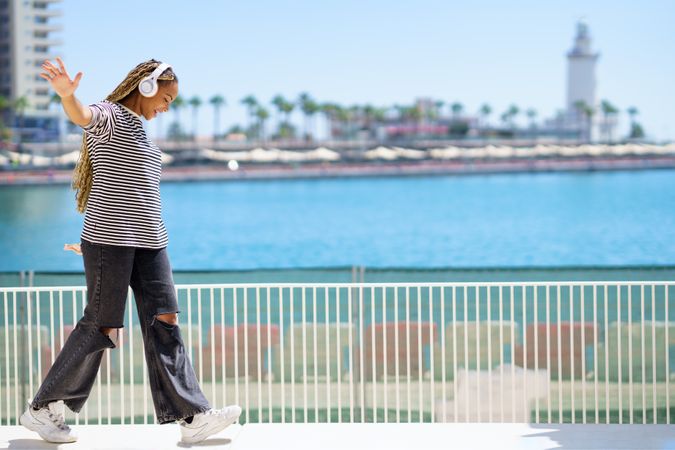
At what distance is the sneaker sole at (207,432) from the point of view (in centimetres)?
468

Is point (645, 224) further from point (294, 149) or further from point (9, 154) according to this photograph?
point (294, 149)

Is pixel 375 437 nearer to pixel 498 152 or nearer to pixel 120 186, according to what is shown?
pixel 120 186

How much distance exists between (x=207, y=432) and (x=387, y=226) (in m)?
Answer: 57.3

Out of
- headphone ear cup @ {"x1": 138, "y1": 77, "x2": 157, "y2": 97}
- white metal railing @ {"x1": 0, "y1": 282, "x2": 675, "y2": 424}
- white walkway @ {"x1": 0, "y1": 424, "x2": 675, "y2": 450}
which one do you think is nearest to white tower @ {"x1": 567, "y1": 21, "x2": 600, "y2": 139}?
white metal railing @ {"x1": 0, "y1": 282, "x2": 675, "y2": 424}

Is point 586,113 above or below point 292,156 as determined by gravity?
above

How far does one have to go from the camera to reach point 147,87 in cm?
439

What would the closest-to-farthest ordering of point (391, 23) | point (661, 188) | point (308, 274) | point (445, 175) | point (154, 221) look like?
point (154, 221)
point (308, 274)
point (661, 188)
point (445, 175)
point (391, 23)

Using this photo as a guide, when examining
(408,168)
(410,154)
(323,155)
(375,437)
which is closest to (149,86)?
(375,437)

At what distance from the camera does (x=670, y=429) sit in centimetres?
503

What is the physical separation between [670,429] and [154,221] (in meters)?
2.51

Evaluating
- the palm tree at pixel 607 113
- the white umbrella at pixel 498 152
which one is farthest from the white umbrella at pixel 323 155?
the palm tree at pixel 607 113

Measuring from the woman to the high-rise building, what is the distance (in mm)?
116047

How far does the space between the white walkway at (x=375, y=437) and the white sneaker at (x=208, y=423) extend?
67 millimetres

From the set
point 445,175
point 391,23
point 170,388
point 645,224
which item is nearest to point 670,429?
point 170,388
